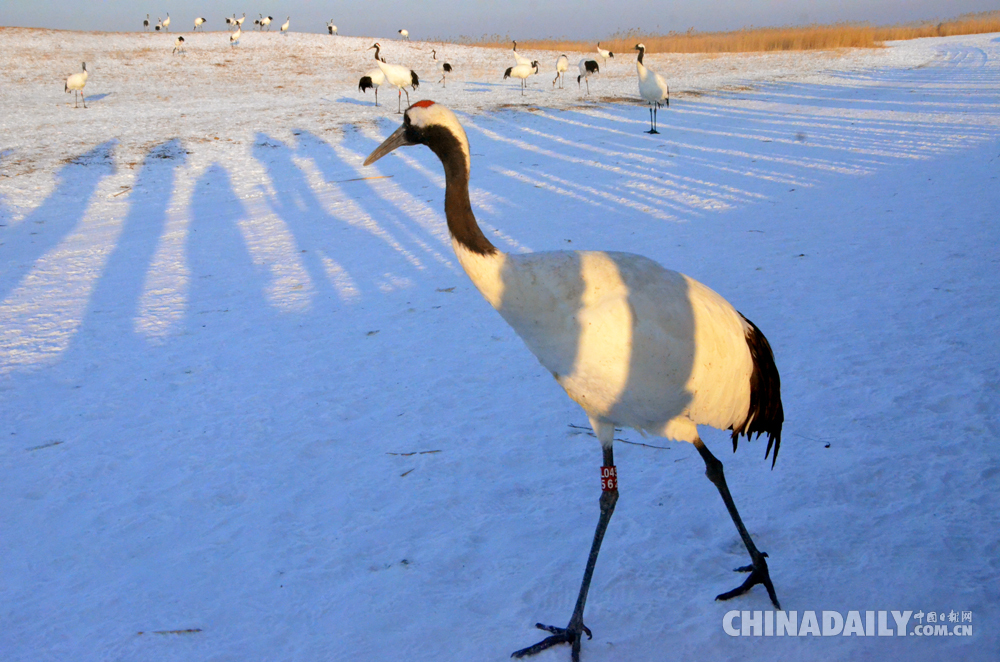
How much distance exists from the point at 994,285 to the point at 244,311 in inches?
229

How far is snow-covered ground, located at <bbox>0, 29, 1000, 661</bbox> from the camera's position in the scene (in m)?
2.54

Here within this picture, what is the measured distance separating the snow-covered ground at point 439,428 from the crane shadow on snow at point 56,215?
0.06 m

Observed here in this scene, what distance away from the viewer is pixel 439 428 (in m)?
3.75

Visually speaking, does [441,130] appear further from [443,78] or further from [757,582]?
[443,78]

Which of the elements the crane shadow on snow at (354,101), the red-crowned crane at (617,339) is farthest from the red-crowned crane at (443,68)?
the red-crowned crane at (617,339)

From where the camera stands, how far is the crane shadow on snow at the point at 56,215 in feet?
21.7

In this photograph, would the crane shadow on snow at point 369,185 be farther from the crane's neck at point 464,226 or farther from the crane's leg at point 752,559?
the crane's leg at point 752,559

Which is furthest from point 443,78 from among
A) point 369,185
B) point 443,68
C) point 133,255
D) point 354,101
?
point 133,255

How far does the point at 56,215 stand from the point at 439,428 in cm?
724

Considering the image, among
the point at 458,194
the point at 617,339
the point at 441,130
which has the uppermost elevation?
the point at 441,130

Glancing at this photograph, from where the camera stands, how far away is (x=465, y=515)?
10.1ft

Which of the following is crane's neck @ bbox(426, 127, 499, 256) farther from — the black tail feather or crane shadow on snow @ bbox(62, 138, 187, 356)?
crane shadow on snow @ bbox(62, 138, 187, 356)

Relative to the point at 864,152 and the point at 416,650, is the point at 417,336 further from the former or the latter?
the point at 864,152

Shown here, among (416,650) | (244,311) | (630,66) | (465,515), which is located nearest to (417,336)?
(244,311)
